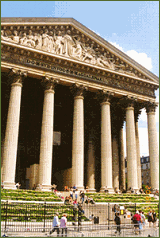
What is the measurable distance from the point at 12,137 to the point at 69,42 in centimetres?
1387

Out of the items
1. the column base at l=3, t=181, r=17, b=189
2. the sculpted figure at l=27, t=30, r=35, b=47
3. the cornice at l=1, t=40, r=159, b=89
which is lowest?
the column base at l=3, t=181, r=17, b=189

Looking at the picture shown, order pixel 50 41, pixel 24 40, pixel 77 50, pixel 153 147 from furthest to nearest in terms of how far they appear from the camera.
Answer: pixel 153 147 → pixel 77 50 → pixel 50 41 → pixel 24 40

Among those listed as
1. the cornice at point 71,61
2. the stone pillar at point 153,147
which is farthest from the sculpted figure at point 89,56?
the stone pillar at point 153,147

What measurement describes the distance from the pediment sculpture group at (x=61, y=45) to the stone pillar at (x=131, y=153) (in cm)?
686

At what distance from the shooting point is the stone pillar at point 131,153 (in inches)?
1335

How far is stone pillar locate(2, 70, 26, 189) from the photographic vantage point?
26.5 meters

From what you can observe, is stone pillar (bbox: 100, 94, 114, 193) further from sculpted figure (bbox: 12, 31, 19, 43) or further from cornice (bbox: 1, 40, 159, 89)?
sculpted figure (bbox: 12, 31, 19, 43)

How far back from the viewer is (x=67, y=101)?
130 feet

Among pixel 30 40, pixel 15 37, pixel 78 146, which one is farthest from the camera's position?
pixel 78 146

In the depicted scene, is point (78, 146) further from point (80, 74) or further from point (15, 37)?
point (15, 37)

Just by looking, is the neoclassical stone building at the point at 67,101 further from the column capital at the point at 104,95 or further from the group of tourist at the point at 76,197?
the group of tourist at the point at 76,197

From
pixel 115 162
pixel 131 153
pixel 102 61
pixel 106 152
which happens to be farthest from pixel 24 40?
pixel 115 162

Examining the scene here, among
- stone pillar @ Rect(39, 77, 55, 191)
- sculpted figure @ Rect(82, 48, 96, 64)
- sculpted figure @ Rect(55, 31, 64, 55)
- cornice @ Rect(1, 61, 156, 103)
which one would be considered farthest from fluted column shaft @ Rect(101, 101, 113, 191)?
sculpted figure @ Rect(55, 31, 64, 55)

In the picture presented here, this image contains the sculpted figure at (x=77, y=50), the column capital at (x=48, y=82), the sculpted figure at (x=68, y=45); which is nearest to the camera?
the column capital at (x=48, y=82)
